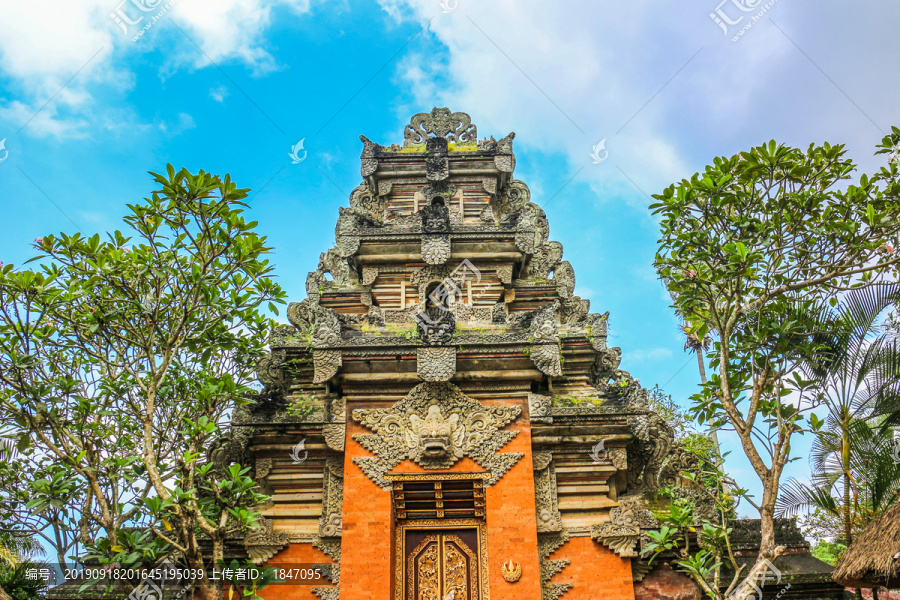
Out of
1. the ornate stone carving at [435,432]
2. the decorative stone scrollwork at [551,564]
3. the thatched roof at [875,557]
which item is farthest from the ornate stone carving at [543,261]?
the thatched roof at [875,557]

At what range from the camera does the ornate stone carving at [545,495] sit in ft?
38.0

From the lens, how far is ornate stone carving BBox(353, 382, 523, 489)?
11.6 metres

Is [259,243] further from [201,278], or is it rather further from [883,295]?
[883,295]

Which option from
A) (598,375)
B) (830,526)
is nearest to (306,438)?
(598,375)

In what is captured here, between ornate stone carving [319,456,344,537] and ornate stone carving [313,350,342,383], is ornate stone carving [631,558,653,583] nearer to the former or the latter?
ornate stone carving [319,456,344,537]

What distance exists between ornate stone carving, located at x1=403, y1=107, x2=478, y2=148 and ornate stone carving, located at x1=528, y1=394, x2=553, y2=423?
7.89 metres

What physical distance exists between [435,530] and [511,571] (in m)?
1.71

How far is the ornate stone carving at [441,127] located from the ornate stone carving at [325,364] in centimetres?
732

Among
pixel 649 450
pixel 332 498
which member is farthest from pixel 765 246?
pixel 332 498

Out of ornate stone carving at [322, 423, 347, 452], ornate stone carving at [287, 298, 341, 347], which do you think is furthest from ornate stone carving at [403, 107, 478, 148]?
ornate stone carving at [322, 423, 347, 452]

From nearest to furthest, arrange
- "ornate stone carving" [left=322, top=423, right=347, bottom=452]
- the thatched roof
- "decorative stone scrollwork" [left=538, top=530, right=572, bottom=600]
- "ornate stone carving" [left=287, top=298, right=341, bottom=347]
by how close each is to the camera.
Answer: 1. the thatched roof
2. "decorative stone scrollwork" [left=538, top=530, right=572, bottom=600]
3. "ornate stone carving" [left=322, top=423, right=347, bottom=452]
4. "ornate stone carving" [left=287, top=298, right=341, bottom=347]

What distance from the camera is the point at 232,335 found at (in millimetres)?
11852

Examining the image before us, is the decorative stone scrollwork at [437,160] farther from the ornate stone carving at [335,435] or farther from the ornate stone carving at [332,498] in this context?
the ornate stone carving at [332,498]

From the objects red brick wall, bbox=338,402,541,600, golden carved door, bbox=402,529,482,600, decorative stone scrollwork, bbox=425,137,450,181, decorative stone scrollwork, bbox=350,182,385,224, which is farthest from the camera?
decorative stone scrollwork, bbox=350,182,385,224
